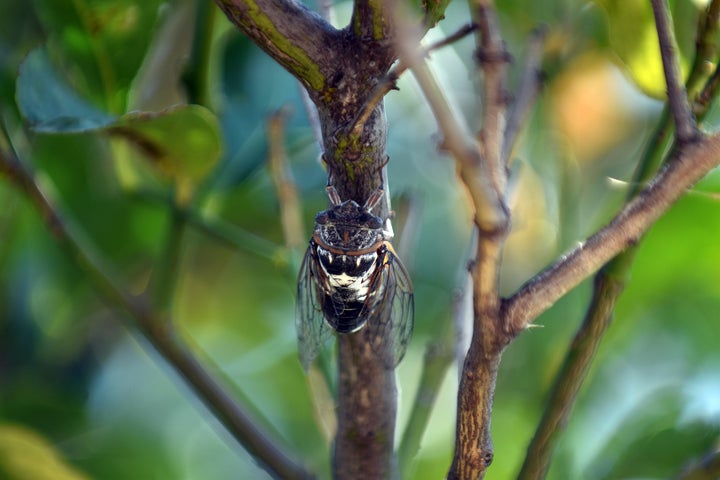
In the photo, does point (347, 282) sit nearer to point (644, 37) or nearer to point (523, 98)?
point (523, 98)

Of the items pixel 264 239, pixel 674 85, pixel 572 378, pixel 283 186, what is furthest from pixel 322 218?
pixel 674 85

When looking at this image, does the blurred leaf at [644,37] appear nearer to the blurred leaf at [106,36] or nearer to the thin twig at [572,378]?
the thin twig at [572,378]

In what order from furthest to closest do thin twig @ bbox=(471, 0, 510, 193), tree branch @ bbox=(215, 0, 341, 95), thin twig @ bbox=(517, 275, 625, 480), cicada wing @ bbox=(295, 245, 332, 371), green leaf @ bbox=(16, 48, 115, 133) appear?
cicada wing @ bbox=(295, 245, 332, 371) < green leaf @ bbox=(16, 48, 115, 133) < thin twig @ bbox=(517, 275, 625, 480) < tree branch @ bbox=(215, 0, 341, 95) < thin twig @ bbox=(471, 0, 510, 193)

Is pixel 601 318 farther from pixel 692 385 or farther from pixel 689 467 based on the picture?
pixel 692 385

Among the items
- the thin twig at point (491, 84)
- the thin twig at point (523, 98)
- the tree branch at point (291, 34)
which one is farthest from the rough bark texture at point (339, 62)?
the thin twig at point (523, 98)

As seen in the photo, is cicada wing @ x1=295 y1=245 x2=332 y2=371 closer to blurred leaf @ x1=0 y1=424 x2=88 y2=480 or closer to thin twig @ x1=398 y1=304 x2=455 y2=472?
thin twig @ x1=398 y1=304 x2=455 y2=472

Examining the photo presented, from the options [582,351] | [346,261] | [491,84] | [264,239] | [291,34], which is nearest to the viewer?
[491,84]

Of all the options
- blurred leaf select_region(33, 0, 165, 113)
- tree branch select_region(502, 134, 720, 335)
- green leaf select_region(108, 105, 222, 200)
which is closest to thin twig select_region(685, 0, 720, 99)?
tree branch select_region(502, 134, 720, 335)
